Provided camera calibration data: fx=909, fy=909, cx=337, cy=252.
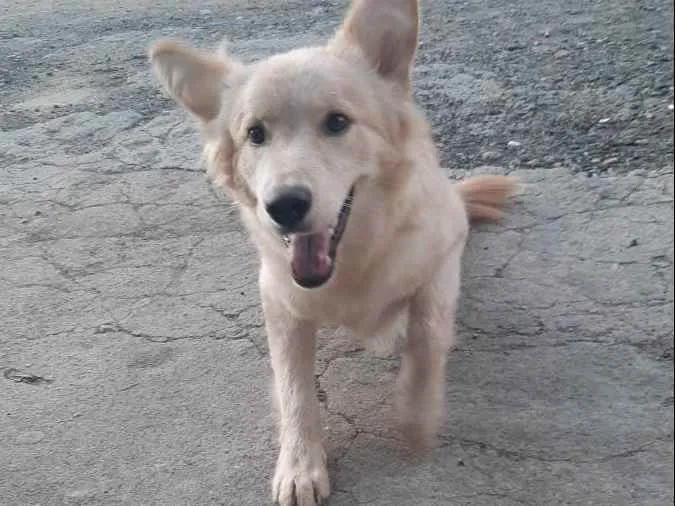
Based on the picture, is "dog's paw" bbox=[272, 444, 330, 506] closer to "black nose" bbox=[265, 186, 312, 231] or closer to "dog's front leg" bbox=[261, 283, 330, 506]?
"dog's front leg" bbox=[261, 283, 330, 506]

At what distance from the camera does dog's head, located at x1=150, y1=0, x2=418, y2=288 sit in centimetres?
251

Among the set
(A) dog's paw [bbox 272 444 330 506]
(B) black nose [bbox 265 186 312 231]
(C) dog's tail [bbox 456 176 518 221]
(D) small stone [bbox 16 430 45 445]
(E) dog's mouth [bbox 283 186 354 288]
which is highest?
(B) black nose [bbox 265 186 312 231]

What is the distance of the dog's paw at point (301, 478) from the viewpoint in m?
2.45

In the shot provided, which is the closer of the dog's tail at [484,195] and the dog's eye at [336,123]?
the dog's eye at [336,123]

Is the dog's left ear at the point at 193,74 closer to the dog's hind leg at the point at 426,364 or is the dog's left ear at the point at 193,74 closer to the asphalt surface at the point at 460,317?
the asphalt surface at the point at 460,317

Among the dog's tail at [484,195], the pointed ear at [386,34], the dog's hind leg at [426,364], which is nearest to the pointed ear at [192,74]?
the pointed ear at [386,34]

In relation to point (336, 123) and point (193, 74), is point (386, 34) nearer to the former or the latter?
point (336, 123)

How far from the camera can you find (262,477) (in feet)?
8.46

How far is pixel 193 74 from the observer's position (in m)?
3.02

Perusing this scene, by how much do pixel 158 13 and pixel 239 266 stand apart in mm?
4286

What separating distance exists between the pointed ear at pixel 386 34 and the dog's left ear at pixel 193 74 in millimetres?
406

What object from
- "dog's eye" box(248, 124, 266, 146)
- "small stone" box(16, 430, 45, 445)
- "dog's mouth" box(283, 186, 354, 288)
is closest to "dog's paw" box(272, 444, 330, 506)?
"dog's mouth" box(283, 186, 354, 288)

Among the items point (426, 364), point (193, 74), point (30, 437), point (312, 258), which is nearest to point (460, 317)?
point (426, 364)

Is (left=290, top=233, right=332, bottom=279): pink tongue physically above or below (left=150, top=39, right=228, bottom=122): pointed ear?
below
